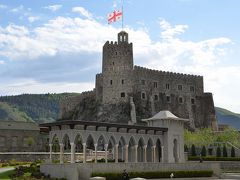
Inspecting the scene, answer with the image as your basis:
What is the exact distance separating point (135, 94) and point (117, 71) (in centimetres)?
670

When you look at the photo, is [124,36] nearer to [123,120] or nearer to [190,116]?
[123,120]

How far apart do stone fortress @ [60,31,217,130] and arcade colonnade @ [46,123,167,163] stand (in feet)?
116

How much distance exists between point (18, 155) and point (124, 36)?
49.1 metres

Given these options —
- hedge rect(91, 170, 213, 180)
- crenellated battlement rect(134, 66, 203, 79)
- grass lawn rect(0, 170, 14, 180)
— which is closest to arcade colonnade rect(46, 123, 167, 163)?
hedge rect(91, 170, 213, 180)

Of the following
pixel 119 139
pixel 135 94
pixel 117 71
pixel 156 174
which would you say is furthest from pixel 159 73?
pixel 156 174

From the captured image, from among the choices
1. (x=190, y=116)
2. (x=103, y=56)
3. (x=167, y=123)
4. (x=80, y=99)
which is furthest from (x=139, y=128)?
(x=80, y=99)

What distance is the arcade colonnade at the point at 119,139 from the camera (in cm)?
4662

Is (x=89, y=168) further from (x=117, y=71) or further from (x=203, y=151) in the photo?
(x=117, y=71)

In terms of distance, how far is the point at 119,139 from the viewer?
169ft

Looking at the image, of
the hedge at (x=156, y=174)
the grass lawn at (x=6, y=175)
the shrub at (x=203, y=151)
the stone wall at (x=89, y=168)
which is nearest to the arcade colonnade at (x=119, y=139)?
the stone wall at (x=89, y=168)

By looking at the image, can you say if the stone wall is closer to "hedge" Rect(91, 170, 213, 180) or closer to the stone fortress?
"hedge" Rect(91, 170, 213, 180)

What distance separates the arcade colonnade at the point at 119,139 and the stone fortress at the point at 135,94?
35404 mm

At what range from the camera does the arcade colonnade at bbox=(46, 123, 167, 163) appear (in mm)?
46625

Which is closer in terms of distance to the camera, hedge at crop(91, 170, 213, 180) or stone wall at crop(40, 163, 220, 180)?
stone wall at crop(40, 163, 220, 180)
